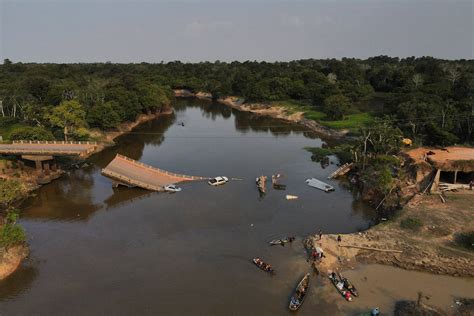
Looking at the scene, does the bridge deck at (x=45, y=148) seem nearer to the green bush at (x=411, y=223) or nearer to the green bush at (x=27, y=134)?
the green bush at (x=27, y=134)

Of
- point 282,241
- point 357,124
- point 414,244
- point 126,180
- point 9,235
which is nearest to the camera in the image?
point 9,235

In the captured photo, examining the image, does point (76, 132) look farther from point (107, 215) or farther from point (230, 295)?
point (230, 295)

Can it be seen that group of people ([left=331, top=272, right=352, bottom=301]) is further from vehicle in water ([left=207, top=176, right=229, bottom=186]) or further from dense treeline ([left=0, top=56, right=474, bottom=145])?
dense treeline ([left=0, top=56, right=474, bottom=145])

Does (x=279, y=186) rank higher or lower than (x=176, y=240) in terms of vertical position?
higher

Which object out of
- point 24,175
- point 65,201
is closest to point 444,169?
point 65,201

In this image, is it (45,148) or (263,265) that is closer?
(263,265)

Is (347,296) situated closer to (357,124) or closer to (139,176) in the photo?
(139,176)

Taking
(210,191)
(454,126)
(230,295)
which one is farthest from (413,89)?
(230,295)
